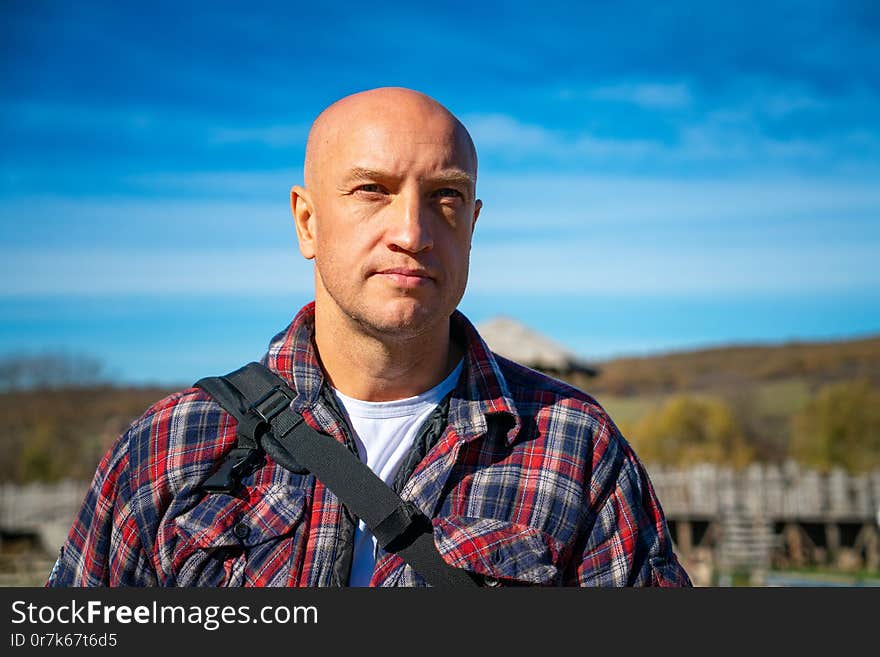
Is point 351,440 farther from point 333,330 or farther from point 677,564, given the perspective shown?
point 677,564

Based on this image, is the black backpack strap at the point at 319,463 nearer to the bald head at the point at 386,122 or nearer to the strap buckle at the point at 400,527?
the strap buckle at the point at 400,527

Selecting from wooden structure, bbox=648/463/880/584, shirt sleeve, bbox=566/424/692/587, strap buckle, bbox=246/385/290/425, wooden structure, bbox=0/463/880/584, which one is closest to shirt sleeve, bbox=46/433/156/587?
strap buckle, bbox=246/385/290/425

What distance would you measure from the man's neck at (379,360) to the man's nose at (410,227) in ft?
0.88

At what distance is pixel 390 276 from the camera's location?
2.63m

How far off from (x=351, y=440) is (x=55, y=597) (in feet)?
2.82

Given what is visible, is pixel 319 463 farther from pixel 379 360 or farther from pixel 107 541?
pixel 107 541

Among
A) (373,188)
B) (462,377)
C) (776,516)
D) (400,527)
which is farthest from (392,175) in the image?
(776,516)

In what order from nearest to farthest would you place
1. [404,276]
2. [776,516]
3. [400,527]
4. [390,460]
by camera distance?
1. [400,527]
2. [404,276]
3. [390,460]
4. [776,516]

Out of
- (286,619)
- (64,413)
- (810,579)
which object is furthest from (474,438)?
(64,413)

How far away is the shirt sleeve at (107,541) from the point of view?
104 inches

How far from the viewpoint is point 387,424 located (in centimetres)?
282

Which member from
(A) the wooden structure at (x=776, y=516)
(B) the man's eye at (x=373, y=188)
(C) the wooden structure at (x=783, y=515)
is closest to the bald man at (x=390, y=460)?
(B) the man's eye at (x=373, y=188)

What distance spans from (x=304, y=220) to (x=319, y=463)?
746 millimetres

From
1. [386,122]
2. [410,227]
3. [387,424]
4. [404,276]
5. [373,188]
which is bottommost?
[387,424]
